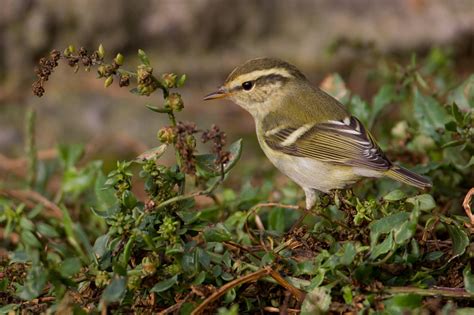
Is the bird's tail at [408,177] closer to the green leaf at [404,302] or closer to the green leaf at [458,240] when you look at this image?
the green leaf at [458,240]

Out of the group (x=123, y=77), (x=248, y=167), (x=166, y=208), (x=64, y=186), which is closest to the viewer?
(x=123, y=77)

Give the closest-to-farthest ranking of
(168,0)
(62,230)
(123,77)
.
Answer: (123,77)
(62,230)
(168,0)

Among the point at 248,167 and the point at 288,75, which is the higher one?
the point at 288,75

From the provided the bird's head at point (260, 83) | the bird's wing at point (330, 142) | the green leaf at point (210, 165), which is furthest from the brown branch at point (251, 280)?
the bird's head at point (260, 83)

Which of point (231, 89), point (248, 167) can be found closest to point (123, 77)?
point (231, 89)

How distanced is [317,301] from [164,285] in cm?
39

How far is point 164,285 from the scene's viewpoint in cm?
200

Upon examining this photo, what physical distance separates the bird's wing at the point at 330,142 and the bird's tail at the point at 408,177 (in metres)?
0.09

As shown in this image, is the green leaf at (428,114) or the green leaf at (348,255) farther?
the green leaf at (428,114)

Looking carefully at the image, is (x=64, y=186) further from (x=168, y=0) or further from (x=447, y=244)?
(x=168, y=0)

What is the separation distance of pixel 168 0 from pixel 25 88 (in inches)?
42.4

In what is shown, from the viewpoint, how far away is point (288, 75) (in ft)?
11.0

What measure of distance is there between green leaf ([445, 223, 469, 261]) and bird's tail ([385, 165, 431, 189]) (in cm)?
49

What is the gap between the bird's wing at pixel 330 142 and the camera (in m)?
2.92
